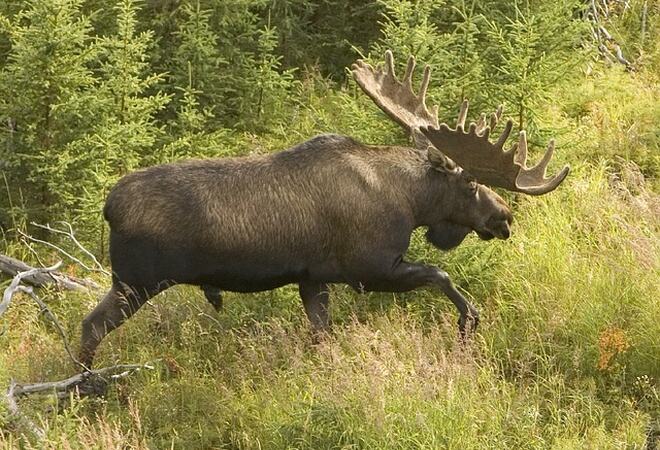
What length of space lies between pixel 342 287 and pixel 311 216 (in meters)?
1.05

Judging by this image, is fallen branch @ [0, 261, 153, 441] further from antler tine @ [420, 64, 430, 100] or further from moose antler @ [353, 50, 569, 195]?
antler tine @ [420, 64, 430, 100]

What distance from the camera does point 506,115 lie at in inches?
381

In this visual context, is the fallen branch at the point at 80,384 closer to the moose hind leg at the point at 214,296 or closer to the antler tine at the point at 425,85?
the moose hind leg at the point at 214,296

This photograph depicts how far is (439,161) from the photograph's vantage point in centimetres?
819

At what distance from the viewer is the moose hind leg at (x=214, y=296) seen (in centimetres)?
822

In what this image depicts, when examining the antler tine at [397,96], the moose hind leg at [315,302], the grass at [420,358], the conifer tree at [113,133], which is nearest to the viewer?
the grass at [420,358]

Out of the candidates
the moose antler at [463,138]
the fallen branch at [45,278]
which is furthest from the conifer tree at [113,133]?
the moose antler at [463,138]

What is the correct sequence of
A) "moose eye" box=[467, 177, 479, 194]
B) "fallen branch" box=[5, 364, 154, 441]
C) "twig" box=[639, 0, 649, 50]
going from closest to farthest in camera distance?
1. "fallen branch" box=[5, 364, 154, 441]
2. "moose eye" box=[467, 177, 479, 194]
3. "twig" box=[639, 0, 649, 50]

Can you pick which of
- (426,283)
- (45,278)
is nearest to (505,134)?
(426,283)

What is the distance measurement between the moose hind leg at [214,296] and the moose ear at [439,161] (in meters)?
1.75

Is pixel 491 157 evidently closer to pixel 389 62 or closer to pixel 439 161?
pixel 439 161

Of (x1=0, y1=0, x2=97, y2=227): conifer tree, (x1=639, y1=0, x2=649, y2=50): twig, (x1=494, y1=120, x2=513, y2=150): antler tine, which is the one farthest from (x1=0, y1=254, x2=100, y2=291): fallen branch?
(x1=639, y1=0, x2=649, y2=50): twig

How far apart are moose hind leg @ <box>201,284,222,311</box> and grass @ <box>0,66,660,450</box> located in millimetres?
144

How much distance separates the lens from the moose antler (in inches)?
308
